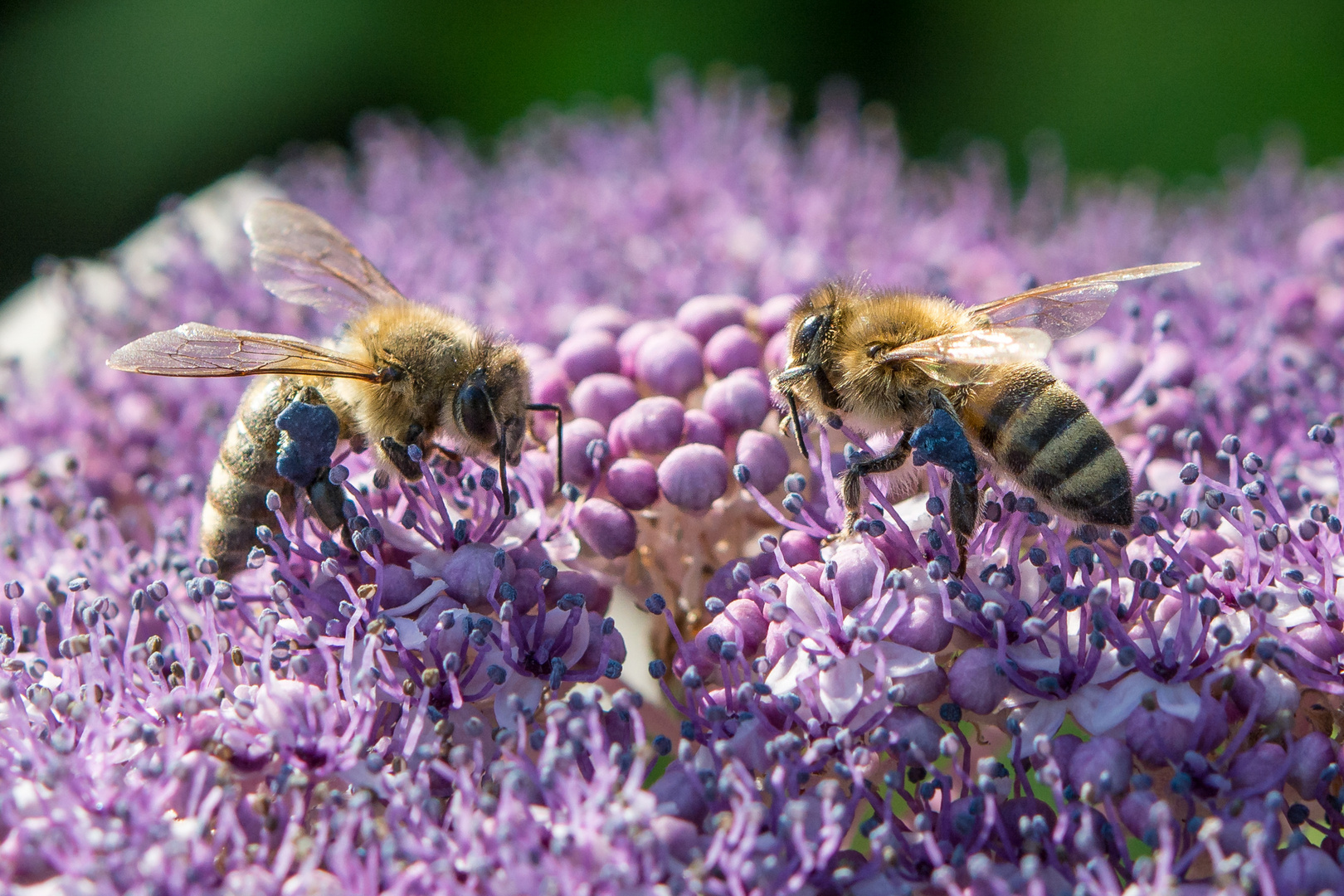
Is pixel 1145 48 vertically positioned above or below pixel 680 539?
above

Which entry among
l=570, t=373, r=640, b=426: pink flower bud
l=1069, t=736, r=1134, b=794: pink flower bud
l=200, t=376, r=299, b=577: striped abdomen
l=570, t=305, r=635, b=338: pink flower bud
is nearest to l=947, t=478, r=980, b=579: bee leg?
l=1069, t=736, r=1134, b=794: pink flower bud

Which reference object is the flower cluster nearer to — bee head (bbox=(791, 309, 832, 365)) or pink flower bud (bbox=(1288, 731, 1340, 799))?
pink flower bud (bbox=(1288, 731, 1340, 799))

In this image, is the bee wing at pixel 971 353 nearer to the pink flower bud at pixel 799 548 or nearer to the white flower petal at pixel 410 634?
the pink flower bud at pixel 799 548

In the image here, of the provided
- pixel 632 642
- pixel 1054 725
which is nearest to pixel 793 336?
pixel 1054 725

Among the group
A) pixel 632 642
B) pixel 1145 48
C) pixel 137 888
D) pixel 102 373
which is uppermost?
pixel 1145 48

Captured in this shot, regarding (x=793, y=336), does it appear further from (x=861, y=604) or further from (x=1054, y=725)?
(x=1054, y=725)

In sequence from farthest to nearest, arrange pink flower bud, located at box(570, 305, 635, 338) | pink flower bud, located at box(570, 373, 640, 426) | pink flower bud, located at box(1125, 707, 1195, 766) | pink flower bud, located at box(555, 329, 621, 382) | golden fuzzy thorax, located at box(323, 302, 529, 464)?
pink flower bud, located at box(570, 305, 635, 338), pink flower bud, located at box(555, 329, 621, 382), pink flower bud, located at box(570, 373, 640, 426), golden fuzzy thorax, located at box(323, 302, 529, 464), pink flower bud, located at box(1125, 707, 1195, 766)
